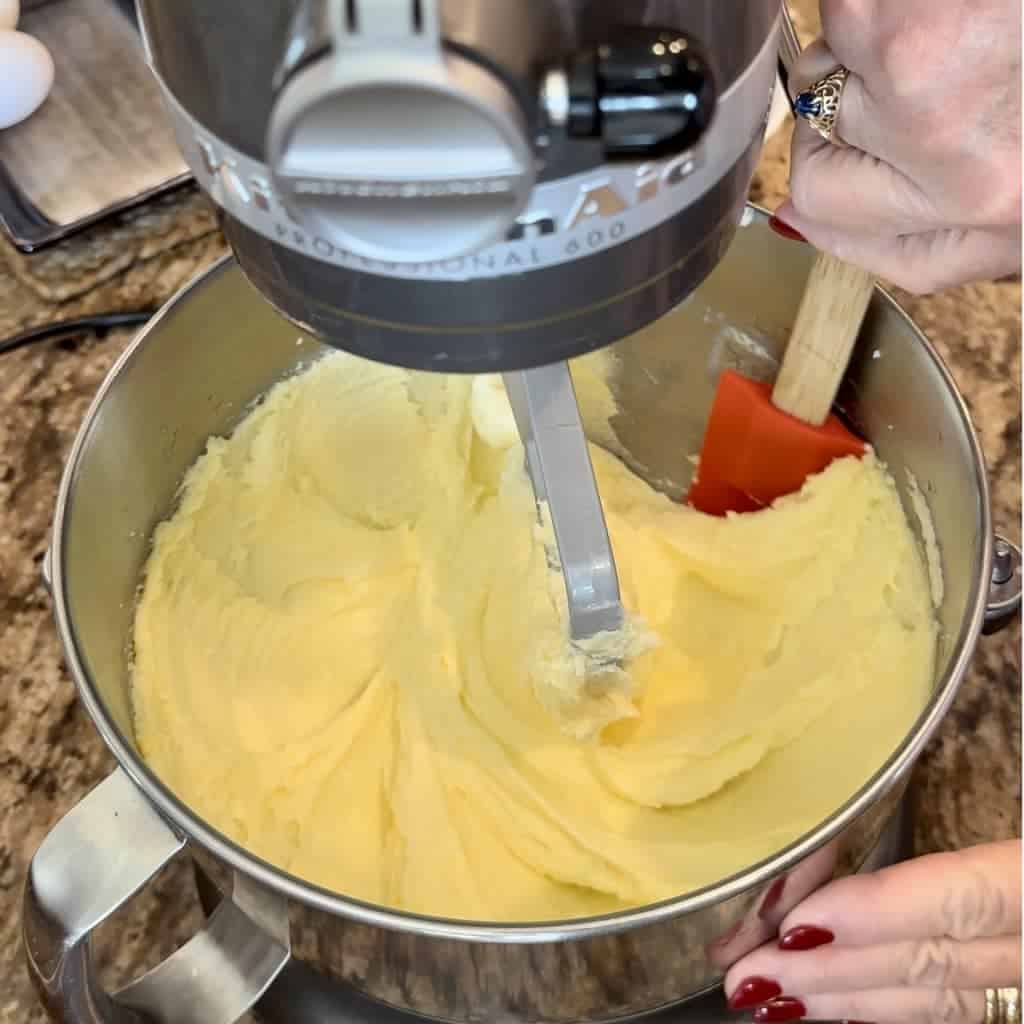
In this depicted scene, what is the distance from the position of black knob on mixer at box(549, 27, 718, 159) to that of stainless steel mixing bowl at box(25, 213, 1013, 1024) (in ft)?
0.94

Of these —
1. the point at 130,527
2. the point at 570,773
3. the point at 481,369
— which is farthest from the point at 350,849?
the point at 481,369

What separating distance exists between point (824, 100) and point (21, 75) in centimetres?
66

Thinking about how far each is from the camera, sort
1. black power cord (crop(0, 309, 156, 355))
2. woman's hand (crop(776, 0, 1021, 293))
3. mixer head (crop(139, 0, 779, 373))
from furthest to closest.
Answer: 1. black power cord (crop(0, 309, 156, 355))
2. woman's hand (crop(776, 0, 1021, 293))
3. mixer head (crop(139, 0, 779, 373))

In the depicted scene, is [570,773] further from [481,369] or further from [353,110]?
[353,110]

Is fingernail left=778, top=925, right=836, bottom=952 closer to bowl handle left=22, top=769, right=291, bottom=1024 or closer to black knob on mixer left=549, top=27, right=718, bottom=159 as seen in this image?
bowl handle left=22, top=769, right=291, bottom=1024

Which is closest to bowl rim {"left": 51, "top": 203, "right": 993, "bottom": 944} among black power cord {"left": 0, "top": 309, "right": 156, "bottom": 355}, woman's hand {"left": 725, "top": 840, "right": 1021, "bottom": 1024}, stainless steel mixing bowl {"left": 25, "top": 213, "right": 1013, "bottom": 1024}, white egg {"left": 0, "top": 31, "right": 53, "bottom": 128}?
stainless steel mixing bowl {"left": 25, "top": 213, "right": 1013, "bottom": 1024}

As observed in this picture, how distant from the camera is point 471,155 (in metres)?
0.28

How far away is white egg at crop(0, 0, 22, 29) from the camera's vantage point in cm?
89

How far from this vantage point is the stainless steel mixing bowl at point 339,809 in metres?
0.46

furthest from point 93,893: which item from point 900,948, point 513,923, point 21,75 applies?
point 21,75

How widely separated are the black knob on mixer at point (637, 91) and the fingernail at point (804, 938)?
1.34 ft

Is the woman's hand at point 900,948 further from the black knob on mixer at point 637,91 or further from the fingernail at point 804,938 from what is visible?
the black knob on mixer at point 637,91

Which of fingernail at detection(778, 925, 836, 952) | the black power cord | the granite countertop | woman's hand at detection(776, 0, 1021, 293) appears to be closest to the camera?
woman's hand at detection(776, 0, 1021, 293)

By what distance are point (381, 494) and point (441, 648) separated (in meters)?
0.13
